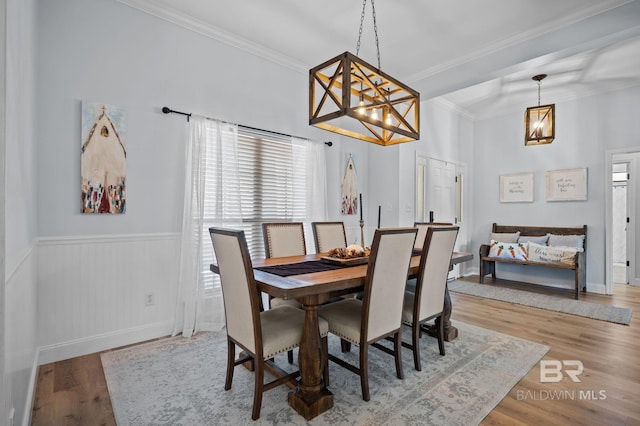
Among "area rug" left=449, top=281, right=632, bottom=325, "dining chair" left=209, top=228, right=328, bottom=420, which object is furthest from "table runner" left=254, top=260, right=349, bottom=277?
"area rug" left=449, top=281, right=632, bottom=325

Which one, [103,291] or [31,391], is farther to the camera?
[103,291]

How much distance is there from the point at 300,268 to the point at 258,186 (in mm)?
1638

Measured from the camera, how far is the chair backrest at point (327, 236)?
327cm

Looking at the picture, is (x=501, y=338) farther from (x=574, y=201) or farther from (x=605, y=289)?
(x=574, y=201)

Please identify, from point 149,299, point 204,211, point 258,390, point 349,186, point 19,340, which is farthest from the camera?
point 349,186

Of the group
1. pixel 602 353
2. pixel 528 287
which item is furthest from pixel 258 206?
pixel 528 287

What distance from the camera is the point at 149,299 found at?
9.46 feet

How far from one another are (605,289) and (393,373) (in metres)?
4.23

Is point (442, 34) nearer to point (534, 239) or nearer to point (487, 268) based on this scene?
point (534, 239)

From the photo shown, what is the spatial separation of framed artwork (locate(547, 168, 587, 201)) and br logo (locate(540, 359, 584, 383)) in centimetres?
336

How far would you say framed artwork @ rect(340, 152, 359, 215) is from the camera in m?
4.55

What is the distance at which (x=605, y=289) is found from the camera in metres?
4.60

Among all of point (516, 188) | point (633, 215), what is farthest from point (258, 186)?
point (633, 215)

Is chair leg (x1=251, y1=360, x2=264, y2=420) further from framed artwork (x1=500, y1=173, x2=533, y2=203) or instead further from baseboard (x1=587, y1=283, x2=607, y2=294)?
framed artwork (x1=500, y1=173, x2=533, y2=203)
